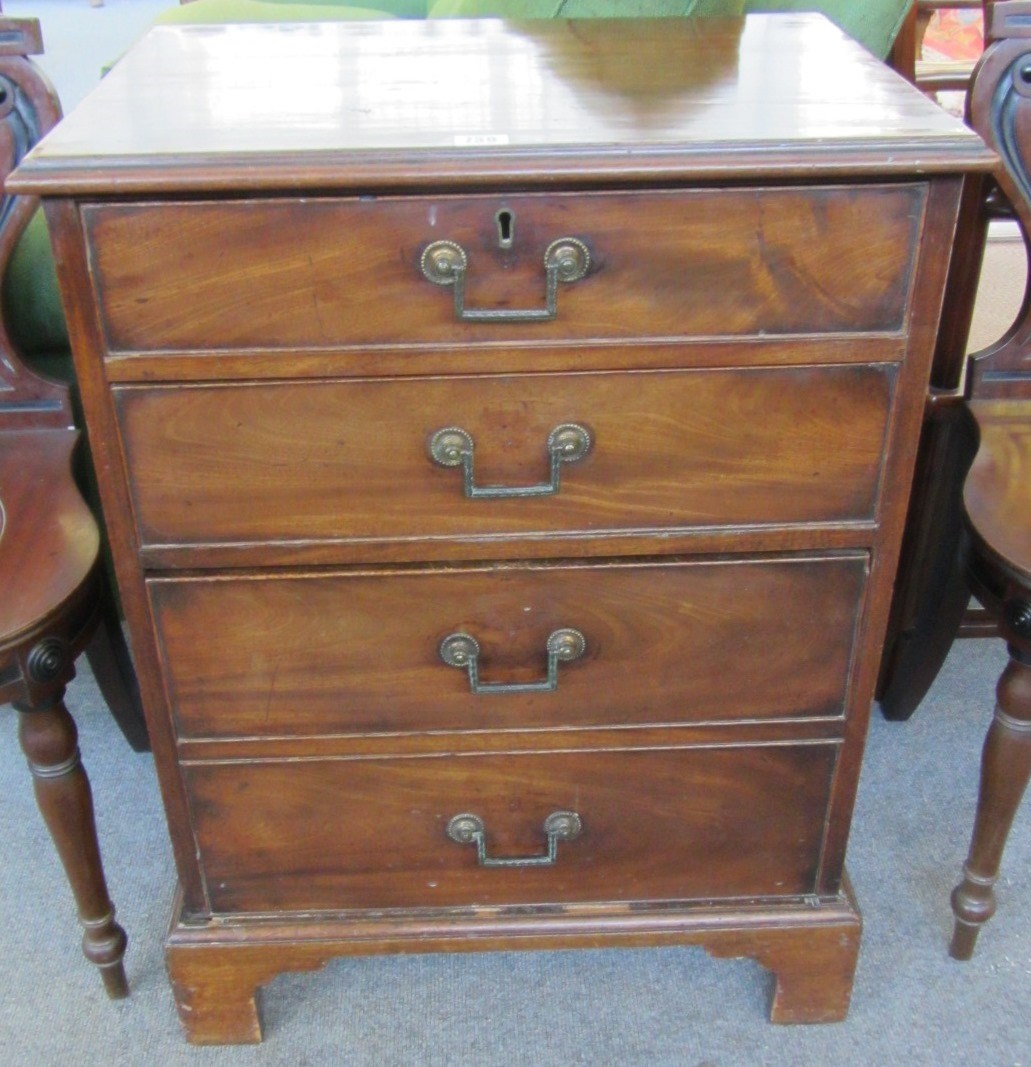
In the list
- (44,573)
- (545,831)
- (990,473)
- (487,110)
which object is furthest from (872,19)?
(44,573)

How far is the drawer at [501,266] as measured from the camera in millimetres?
845

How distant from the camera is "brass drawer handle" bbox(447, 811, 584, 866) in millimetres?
1124

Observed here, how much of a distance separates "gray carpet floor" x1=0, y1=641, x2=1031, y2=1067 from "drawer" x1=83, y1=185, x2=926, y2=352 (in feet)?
2.39

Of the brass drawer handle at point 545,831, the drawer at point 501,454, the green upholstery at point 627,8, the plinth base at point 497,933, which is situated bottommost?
the plinth base at point 497,933

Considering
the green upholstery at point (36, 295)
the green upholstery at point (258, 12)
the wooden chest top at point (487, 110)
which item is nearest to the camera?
the wooden chest top at point (487, 110)

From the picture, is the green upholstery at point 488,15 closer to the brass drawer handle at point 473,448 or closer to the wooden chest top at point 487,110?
the wooden chest top at point 487,110

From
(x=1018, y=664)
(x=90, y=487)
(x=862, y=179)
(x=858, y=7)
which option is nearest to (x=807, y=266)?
(x=862, y=179)

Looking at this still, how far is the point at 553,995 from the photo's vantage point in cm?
127

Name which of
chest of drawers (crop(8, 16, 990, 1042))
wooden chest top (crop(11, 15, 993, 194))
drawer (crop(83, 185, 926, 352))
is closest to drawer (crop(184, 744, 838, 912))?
chest of drawers (crop(8, 16, 990, 1042))

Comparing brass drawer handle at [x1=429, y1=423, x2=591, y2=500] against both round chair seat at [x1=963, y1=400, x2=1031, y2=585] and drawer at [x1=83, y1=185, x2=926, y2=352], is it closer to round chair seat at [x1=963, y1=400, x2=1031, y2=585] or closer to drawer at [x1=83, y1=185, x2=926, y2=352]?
drawer at [x1=83, y1=185, x2=926, y2=352]

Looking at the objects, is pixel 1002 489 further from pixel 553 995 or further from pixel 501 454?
pixel 553 995

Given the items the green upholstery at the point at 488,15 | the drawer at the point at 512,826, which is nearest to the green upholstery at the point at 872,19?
the green upholstery at the point at 488,15

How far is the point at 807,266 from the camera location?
879mm

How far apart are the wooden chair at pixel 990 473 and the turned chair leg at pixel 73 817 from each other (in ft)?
2.83
